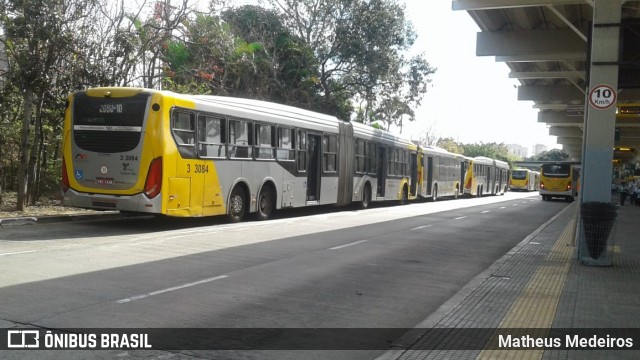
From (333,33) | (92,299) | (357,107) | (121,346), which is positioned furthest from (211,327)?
(357,107)

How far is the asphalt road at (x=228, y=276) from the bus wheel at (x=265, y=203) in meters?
1.57

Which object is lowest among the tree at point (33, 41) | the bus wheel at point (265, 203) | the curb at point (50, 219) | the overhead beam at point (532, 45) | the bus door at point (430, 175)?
the curb at point (50, 219)

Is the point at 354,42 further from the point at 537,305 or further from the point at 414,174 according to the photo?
the point at 537,305

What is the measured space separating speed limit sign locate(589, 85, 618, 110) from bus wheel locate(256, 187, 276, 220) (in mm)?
9574

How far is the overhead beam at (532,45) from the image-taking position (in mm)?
22297

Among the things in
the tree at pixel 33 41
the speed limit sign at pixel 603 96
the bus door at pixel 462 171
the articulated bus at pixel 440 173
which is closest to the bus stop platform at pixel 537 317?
the speed limit sign at pixel 603 96

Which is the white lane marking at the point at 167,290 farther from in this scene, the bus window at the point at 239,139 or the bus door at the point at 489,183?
the bus door at the point at 489,183

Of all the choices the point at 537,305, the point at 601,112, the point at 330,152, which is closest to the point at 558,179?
the point at 330,152

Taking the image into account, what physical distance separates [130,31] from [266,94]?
12.4 metres

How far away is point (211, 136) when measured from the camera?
15.0 m

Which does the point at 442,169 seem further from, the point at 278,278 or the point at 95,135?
the point at 278,278

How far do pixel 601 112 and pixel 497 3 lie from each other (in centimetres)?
895

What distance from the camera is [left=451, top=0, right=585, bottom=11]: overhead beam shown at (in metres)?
18.1

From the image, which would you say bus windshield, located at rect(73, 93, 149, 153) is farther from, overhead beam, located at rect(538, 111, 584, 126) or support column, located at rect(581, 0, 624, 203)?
overhead beam, located at rect(538, 111, 584, 126)
